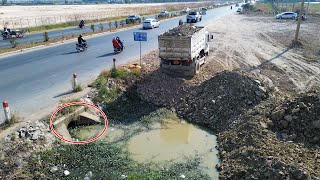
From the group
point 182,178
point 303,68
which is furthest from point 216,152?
point 303,68

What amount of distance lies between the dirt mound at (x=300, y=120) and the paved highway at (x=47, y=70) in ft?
28.6

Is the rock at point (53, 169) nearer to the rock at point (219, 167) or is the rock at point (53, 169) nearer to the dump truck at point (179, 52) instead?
the rock at point (219, 167)

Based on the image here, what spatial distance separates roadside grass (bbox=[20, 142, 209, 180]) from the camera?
862 cm

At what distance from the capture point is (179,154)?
1026cm

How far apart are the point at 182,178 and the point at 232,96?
5.45 m

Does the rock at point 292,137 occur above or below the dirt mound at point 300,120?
below

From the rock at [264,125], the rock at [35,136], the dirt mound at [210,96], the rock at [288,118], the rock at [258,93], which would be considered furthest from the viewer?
the rock at [258,93]

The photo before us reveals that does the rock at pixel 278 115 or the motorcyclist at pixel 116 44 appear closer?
the rock at pixel 278 115

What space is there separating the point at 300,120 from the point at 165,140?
15.4ft

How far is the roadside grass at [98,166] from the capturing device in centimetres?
862

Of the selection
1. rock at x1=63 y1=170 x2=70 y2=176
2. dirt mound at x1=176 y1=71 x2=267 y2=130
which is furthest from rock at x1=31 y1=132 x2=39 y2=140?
dirt mound at x1=176 y1=71 x2=267 y2=130

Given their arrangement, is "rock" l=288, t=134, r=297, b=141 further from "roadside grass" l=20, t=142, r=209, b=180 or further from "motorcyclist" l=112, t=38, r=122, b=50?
"motorcyclist" l=112, t=38, r=122, b=50

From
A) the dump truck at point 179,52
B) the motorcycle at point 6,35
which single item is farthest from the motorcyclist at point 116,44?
the motorcycle at point 6,35

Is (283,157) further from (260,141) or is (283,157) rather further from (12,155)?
(12,155)
